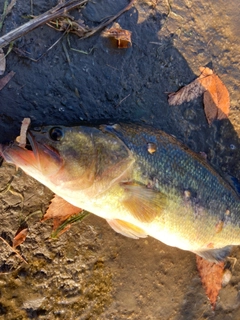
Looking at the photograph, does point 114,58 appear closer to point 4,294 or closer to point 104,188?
point 104,188

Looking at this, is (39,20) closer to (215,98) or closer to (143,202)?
(143,202)

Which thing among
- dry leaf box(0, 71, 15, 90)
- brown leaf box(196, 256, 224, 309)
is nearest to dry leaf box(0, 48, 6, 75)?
dry leaf box(0, 71, 15, 90)

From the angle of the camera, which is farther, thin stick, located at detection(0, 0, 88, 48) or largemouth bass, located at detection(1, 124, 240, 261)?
thin stick, located at detection(0, 0, 88, 48)

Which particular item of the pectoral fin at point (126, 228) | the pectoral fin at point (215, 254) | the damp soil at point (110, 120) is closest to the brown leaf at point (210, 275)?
the damp soil at point (110, 120)

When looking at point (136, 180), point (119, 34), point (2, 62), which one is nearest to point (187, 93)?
point (119, 34)

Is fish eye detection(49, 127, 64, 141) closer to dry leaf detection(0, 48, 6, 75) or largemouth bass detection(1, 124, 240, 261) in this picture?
largemouth bass detection(1, 124, 240, 261)

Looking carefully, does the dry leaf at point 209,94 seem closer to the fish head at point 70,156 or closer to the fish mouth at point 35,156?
the fish head at point 70,156
